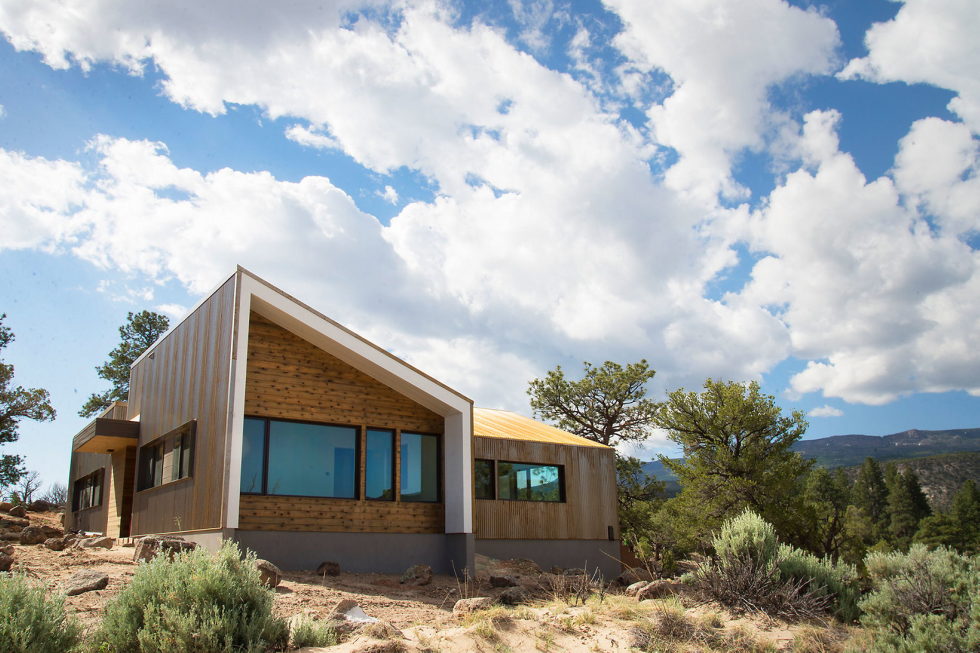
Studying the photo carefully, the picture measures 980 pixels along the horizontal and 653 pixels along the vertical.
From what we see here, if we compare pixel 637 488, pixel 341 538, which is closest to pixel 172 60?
pixel 341 538

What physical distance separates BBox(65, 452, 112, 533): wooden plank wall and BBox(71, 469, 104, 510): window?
0.11 meters

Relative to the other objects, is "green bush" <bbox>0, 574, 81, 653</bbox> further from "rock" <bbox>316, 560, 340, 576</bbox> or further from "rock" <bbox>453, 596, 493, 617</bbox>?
"rock" <bbox>316, 560, 340, 576</bbox>

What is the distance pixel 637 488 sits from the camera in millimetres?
29969

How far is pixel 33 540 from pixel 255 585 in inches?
388

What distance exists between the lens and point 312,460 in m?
13.9

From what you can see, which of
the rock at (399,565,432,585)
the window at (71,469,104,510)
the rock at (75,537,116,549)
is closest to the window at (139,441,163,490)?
the rock at (75,537,116,549)

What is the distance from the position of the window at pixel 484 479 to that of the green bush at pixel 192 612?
10.7 m

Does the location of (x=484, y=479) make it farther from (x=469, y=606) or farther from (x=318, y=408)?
(x=469, y=606)

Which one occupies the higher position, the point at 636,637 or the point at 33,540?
the point at 33,540

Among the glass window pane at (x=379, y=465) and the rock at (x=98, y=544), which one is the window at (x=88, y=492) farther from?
the glass window pane at (x=379, y=465)

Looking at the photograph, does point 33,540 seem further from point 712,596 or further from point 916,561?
point 916,561

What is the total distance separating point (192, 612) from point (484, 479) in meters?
11.8

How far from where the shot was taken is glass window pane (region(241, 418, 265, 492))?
13.0 meters

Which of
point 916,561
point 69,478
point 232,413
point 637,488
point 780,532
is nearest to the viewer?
point 916,561
